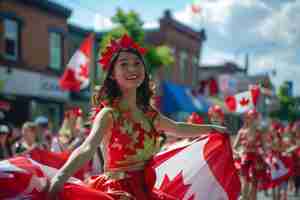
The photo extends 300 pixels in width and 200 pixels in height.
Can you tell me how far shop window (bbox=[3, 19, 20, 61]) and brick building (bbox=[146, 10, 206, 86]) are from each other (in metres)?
12.7

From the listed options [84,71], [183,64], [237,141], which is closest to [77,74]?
[84,71]

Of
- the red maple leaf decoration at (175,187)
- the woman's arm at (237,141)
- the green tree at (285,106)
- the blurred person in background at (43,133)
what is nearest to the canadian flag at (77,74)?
the blurred person in background at (43,133)

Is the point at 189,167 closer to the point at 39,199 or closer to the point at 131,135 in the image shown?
the point at 131,135

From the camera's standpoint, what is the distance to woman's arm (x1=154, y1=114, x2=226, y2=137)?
3.88 m

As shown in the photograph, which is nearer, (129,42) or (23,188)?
(23,188)

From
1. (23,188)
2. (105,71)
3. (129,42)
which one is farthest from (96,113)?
(23,188)

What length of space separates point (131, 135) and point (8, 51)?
19.1m

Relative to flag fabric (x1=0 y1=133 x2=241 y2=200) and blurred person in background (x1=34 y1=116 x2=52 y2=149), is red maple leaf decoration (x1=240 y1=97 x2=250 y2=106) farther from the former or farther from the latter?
flag fabric (x1=0 y1=133 x2=241 y2=200)

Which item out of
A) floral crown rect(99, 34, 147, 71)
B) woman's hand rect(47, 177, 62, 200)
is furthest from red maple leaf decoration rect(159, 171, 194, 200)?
woman's hand rect(47, 177, 62, 200)

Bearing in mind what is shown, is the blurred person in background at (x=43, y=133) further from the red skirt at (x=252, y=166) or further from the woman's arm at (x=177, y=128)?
the woman's arm at (x=177, y=128)

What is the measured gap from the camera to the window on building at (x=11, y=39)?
2148cm

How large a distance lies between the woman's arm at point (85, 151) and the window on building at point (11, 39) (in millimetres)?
18641

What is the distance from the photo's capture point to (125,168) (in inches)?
139

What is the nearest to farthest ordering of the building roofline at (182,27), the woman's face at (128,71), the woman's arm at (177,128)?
1. the woman's face at (128,71)
2. the woman's arm at (177,128)
3. the building roofline at (182,27)
